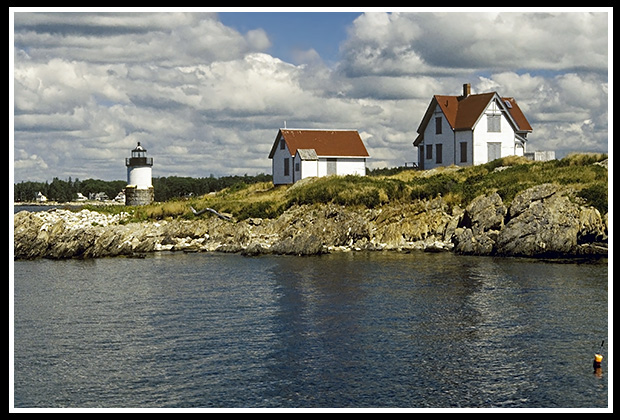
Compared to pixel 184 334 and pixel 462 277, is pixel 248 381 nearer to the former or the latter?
pixel 184 334

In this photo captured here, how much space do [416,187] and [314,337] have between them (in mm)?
35563

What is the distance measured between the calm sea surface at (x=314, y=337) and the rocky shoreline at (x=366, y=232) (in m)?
5.95

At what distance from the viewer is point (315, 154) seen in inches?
2793

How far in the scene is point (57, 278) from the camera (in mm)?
42688

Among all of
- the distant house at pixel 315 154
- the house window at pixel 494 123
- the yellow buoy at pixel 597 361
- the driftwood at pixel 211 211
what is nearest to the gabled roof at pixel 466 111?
the house window at pixel 494 123

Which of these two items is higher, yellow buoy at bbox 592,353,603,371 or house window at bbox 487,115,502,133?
house window at bbox 487,115,502,133

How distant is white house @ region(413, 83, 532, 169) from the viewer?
7038 cm

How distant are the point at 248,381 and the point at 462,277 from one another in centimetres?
2101

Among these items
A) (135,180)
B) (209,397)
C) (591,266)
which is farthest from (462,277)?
(135,180)

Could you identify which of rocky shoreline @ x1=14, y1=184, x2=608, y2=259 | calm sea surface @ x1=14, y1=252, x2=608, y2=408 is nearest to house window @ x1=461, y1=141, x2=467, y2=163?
rocky shoreline @ x1=14, y1=184, x2=608, y2=259

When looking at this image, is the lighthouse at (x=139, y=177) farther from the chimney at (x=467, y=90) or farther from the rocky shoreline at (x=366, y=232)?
the chimney at (x=467, y=90)

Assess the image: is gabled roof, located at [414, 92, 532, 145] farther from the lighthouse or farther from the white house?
the lighthouse

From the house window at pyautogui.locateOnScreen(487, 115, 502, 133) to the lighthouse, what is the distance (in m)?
33.9

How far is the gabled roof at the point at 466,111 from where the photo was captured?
70525 mm
